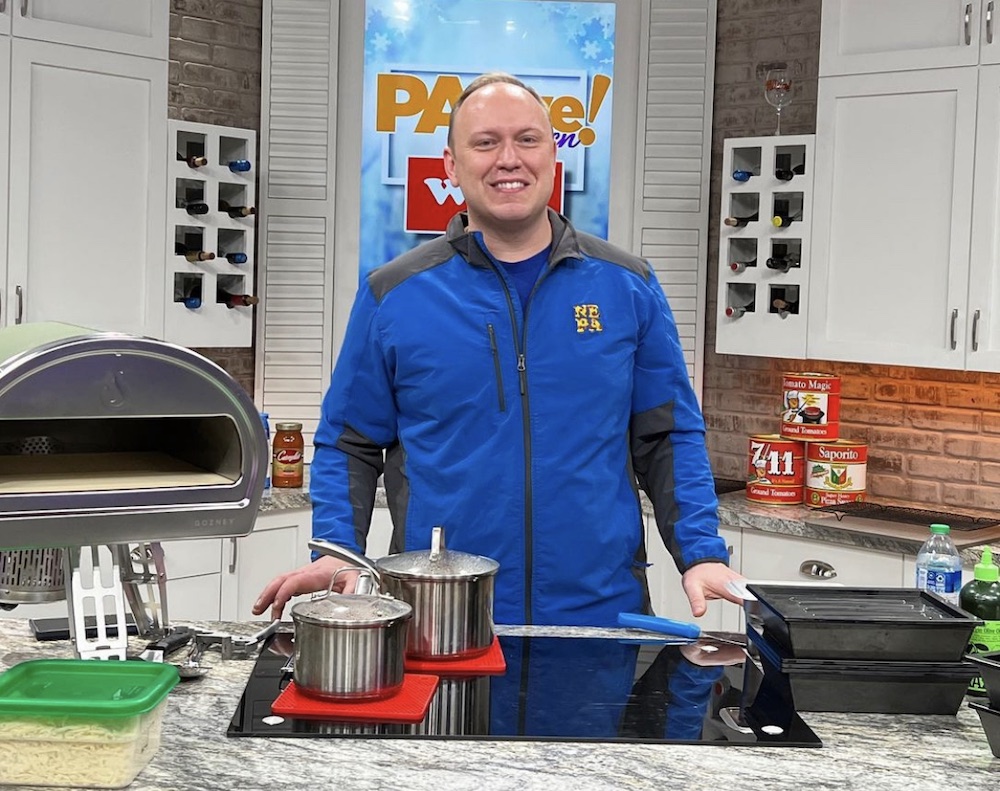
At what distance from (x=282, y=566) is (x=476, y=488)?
6.10ft

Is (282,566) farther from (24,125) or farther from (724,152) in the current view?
(724,152)

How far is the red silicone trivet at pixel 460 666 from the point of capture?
6.52 feet

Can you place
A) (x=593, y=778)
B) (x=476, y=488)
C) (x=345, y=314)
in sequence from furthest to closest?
(x=345, y=314) → (x=476, y=488) → (x=593, y=778)

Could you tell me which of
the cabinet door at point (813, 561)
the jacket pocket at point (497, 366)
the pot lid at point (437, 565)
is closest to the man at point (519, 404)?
the jacket pocket at point (497, 366)

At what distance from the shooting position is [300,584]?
7.36ft

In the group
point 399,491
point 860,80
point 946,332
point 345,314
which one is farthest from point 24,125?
point 946,332

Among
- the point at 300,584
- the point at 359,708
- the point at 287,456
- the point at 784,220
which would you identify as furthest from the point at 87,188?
the point at 359,708

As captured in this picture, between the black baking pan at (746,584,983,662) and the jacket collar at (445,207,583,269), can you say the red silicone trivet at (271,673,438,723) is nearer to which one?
the black baking pan at (746,584,983,662)

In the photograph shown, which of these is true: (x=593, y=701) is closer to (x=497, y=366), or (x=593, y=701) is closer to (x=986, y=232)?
(x=497, y=366)

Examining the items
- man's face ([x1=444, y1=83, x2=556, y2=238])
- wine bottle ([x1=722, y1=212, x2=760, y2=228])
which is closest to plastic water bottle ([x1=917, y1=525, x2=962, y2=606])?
man's face ([x1=444, y1=83, x2=556, y2=238])

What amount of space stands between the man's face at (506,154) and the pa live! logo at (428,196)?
7.39ft

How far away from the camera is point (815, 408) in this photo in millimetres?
4312

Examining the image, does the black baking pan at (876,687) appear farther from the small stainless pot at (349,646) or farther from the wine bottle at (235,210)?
the wine bottle at (235,210)

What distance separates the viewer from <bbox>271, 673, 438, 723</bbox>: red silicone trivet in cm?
178
